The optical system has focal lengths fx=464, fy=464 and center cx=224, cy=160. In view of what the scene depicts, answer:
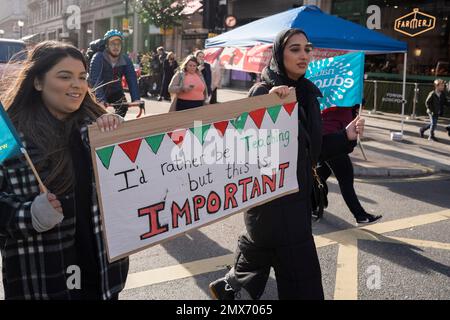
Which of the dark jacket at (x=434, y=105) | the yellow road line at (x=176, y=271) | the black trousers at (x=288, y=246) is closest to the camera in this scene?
the black trousers at (x=288, y=246)

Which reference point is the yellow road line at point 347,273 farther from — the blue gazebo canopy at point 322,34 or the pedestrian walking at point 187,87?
the blue gazebo canopy at point 322,34

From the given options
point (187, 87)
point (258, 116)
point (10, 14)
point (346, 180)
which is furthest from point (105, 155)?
point (10, 14)

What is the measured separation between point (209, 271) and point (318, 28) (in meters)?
6.26

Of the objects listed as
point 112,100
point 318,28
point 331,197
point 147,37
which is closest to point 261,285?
point 331,197

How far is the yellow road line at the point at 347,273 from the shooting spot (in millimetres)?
3461

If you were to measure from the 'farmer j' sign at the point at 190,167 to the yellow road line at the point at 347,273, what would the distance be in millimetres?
1254

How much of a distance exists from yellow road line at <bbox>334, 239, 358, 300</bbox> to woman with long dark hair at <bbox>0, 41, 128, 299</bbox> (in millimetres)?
2076

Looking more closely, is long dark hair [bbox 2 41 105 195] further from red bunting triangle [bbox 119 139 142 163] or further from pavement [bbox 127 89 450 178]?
pavement [bbox 127 89 450 178]

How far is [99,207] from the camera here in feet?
6.28

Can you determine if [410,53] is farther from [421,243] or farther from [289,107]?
[289,107]

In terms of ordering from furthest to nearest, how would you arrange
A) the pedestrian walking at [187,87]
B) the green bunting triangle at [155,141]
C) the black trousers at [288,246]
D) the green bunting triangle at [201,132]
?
1. the pedestrian walking at [187,87]
2. the black trousers at [288,246]
3. the green bunting triangle at [201,132]
4. the green bunting triangle at [155,141]

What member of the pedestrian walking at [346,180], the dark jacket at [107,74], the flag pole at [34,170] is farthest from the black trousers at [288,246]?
the dark jacket at [107,74]

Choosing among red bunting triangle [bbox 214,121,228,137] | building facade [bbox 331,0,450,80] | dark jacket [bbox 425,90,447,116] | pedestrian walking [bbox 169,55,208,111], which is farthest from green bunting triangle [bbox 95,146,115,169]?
building facade [bbox 331,0,450,80]

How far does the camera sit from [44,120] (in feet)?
6.11
